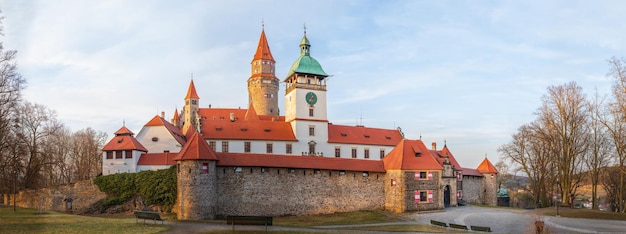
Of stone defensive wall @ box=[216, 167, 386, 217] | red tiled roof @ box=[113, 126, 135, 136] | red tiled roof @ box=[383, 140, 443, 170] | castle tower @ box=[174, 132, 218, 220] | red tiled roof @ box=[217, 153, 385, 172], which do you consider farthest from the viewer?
red tiled roof @ box=[113, 126, 135, 136]

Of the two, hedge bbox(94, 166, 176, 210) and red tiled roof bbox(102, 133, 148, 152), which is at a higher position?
red tiled roof bbox(102, 133, 148, 152)

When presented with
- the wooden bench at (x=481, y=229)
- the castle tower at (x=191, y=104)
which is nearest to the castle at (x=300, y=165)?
the wooden bench at (x=481, y=229)

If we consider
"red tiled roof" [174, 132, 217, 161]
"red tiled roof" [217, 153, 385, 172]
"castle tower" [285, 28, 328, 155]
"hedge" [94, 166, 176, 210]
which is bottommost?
"hedge" [94, 166, 176, 210]

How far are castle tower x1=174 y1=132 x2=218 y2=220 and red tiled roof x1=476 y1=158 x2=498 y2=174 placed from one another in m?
33.8

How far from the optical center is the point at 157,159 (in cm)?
4609

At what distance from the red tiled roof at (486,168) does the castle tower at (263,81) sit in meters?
35.5

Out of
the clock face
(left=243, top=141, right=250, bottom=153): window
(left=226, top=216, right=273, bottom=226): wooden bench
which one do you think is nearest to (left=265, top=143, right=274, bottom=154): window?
(left=243, top=141, right=250, bottom=153): window

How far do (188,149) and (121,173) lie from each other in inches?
372

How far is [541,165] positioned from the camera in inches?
1989

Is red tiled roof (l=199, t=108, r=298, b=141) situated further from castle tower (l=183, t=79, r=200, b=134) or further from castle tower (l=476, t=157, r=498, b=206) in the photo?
castle tower (l=476, t=157, r=498, b=206)

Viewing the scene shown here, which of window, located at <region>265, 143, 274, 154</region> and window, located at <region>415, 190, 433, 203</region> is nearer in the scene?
window, located at <region>415, 190, 433, 203</region>

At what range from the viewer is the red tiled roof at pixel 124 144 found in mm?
46050

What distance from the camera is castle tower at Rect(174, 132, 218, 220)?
3616 cm

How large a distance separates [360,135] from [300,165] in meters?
18.0
